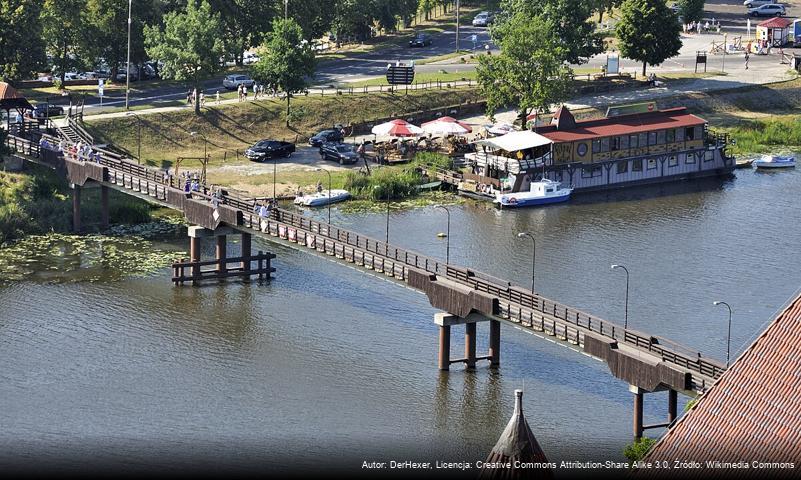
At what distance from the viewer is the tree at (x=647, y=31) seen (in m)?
164

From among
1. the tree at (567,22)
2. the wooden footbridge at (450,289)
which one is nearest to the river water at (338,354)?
the wooden footbridge at (450,289)

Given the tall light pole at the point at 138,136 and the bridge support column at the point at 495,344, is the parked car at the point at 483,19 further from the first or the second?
the bridge support column at the point at 495,344

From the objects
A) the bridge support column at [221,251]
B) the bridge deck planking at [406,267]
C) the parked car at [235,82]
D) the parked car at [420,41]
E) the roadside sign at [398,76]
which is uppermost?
the parked car at [420,41]

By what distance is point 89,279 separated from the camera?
10462 cm

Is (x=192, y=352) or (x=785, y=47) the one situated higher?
(x=785, y=47)

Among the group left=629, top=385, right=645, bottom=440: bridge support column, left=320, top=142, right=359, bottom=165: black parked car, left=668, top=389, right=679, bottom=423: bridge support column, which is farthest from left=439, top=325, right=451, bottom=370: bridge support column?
left=320, top=142, right=359, bottom=165: black parked car

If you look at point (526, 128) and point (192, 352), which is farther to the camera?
point (526, 128)

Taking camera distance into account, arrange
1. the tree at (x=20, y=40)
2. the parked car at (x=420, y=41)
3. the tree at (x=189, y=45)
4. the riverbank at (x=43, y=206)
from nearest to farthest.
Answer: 1. the riverbank at (x=43, y=206)
2. the tree at (x=20, y=40)
3. the tree at (x=189, y=45)
4. the parked car at (x=420, y=41)

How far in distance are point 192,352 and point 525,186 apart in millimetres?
49845

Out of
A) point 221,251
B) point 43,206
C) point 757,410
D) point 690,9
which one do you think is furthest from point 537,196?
point 757,410

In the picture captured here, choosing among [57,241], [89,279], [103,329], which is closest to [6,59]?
[57,241]

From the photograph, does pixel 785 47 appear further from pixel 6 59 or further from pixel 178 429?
pixel 178 429

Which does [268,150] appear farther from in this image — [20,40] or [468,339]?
[468,339]

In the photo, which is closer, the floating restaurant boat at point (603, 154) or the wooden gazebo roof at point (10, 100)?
the wooden gazebo roof at point (10, 100)
